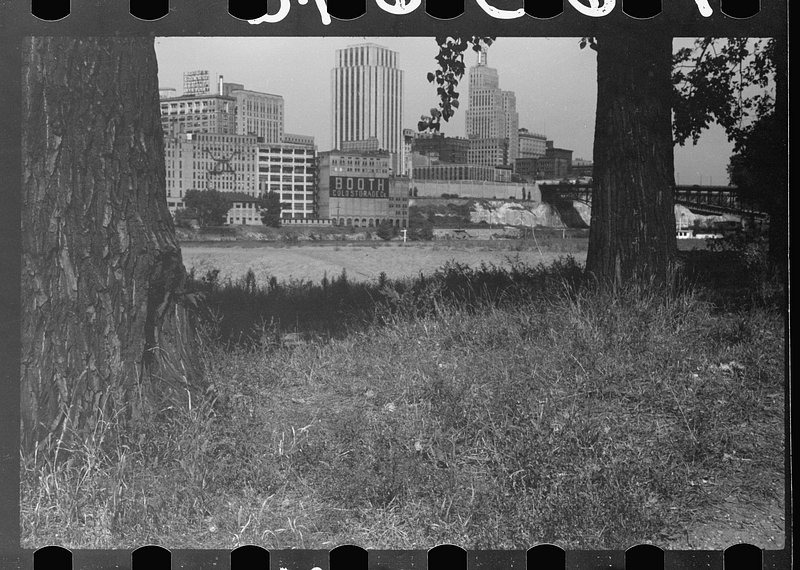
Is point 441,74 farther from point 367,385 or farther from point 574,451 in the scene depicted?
point 574,451

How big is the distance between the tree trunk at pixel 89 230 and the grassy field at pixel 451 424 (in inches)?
9.8

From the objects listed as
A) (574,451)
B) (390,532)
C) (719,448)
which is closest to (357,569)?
(390,532)

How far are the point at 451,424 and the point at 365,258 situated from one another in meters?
1.09

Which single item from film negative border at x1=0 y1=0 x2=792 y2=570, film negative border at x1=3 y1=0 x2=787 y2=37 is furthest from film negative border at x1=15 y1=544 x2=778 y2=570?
film negative border at x1=3 y1=0 x2=787 y2=37

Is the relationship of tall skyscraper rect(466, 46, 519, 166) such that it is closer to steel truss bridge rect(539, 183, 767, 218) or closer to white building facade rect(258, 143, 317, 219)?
steel truss bridge rect(539, 183, 767, 218)

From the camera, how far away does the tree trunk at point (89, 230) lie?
220 inches

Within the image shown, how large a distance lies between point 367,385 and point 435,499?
78 centimetres

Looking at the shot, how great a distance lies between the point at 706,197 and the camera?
19.5 feet

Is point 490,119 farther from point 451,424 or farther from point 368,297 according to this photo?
point 451,424

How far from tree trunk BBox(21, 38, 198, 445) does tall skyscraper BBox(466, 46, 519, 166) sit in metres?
1.81

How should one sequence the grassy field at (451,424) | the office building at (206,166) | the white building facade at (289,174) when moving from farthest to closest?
the white building facade at (289,174), the office building at (206,166), the grassy field at (451,424)

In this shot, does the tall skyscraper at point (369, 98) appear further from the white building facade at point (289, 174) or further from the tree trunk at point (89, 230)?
the tree trunk at point (89, 230)

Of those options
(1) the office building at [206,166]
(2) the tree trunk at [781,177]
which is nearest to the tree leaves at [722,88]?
(2) the tree trunk at [781,177]

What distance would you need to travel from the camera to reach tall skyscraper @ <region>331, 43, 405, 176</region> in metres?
5.73
